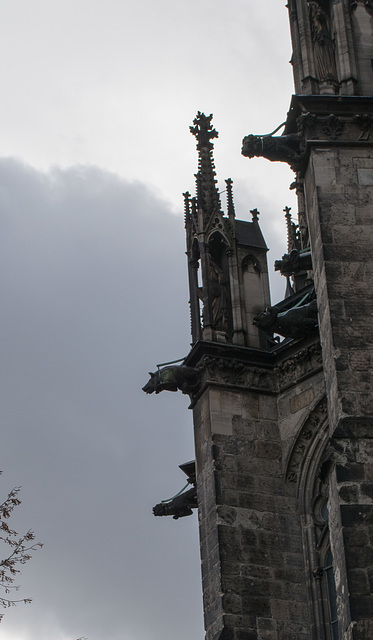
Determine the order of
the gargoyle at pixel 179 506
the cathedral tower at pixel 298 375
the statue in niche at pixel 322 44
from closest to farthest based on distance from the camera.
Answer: the cathedral tower at pixel 298 375 < the statue in niche at pixel 322 44 < the gargoyle at pixel 179 506

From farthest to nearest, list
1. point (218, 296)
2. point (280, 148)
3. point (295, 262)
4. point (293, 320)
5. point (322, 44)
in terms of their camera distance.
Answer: point (218, 296) < point (293, 320) < point (295, 262) < point (322, 44) < point (280, 148)

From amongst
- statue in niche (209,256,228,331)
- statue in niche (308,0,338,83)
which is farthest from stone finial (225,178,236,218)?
statue in niche (308,0,338,83)

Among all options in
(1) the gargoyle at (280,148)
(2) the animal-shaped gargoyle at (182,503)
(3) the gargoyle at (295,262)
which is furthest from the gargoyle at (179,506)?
(1) the gargoyle at (280,148)

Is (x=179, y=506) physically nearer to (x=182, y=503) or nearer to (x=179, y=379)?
(x=182, y=503)

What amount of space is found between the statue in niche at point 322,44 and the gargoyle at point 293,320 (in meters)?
4.16

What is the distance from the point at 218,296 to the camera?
72.1 feet

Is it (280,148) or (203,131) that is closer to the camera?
(280,148)

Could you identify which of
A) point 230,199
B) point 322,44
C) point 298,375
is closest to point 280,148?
point 322,44

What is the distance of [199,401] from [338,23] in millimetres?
6466

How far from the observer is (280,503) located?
19516 mm

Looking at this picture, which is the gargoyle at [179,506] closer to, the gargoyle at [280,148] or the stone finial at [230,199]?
the stone finial at [230,199]

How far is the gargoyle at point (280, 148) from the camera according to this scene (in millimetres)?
15586

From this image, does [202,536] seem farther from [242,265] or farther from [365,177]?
[365,177]

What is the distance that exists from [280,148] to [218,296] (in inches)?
255
